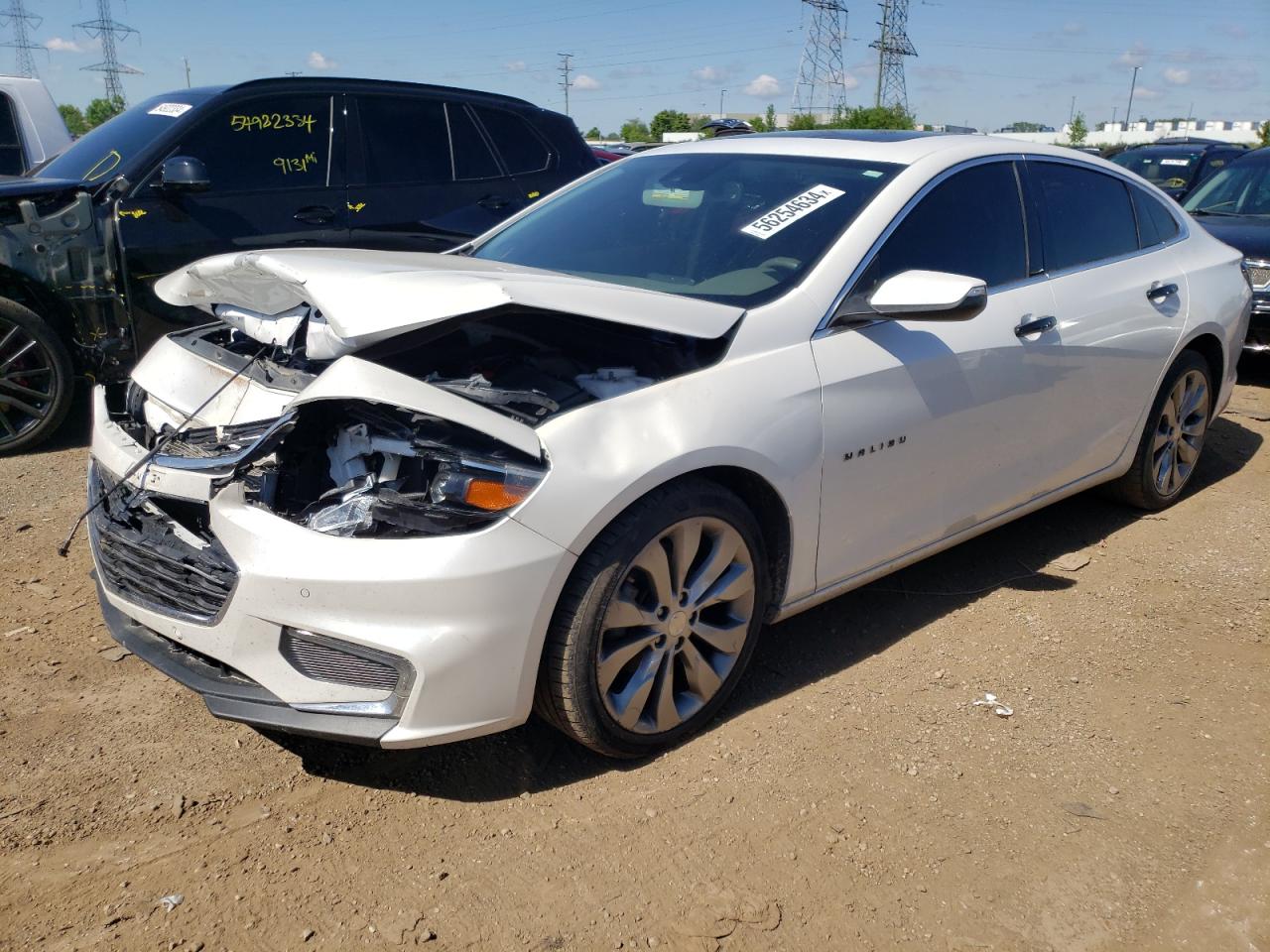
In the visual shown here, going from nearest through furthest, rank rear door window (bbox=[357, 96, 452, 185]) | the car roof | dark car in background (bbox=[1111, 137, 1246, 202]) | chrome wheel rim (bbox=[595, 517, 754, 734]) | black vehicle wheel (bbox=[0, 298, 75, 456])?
1. chrome wheel rim (bbox=[595, 517, 754, 734])
2. the car roof
3. black vehicle wheel (bbox=[0, 298, 75, 456])
4. rear door window (bbox=[357, 96, 452, 185])
5. dark car in background (bbox=[1111, 137, 1246, 202])

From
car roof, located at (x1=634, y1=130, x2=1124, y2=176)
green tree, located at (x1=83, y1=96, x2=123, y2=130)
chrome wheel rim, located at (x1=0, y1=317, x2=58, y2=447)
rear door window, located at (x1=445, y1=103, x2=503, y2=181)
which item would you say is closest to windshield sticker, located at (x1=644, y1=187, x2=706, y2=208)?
car roof, located at (x1=634, y1=130, x2=1124, y2=176)

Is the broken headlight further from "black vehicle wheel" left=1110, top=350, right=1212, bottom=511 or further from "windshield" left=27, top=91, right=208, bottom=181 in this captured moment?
"windshield" left=27, top=91, right=208, bottom=181

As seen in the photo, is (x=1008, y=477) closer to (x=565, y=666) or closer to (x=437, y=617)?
(x=565, y=666)

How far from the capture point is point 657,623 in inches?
117

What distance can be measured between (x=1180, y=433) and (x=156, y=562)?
449cm

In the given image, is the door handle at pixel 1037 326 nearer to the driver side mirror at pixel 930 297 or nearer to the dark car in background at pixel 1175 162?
the driver side mirror at pixel 930 297

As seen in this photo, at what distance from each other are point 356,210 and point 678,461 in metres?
4.31

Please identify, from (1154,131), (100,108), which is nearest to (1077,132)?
(1154,131)

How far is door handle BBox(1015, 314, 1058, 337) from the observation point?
3.87m

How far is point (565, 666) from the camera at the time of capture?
2771mm

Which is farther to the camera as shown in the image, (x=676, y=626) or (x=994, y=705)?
(x=994, y=705)

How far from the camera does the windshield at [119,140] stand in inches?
240

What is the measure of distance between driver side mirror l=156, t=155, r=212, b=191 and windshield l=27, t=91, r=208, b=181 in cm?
47

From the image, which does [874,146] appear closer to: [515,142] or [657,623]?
[657,623]
